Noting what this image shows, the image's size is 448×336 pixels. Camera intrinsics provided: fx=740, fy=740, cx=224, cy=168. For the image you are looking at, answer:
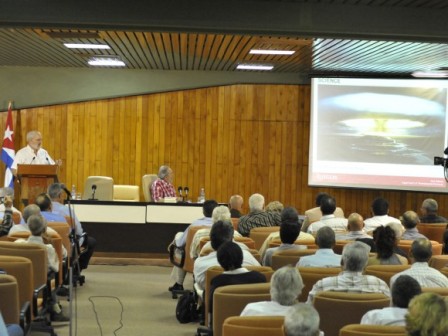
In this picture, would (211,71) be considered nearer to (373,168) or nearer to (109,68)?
(109,68)

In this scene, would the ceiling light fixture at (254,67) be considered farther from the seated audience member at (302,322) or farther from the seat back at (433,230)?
the seated audience member at (302,322)

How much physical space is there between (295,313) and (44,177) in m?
8.46

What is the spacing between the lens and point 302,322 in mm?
3369

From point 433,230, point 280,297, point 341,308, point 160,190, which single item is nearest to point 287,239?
point 341,308

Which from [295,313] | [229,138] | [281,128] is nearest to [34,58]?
[229,138]

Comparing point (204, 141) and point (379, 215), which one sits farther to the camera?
point (204, 141)

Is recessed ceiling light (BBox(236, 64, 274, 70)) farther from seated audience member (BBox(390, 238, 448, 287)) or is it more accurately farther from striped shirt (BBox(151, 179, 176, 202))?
seated audience member (BBox(390, 238, 448, 287))

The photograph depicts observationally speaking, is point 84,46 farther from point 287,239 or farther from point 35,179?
point 287,239

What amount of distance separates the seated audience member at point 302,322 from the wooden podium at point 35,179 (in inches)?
327

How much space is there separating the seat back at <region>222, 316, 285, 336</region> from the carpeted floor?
8.17 feet

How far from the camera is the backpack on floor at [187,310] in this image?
7543 millimetres

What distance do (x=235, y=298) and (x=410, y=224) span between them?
4.29m

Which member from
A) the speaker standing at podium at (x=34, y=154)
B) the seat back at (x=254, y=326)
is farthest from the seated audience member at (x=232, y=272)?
the speaker standing at podium at (x=34, y=154)

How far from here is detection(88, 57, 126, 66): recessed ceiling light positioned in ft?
45.3
